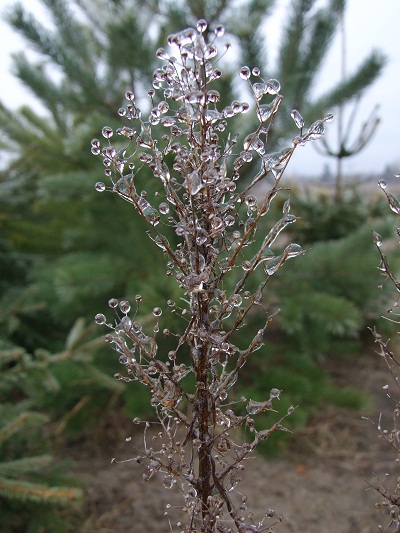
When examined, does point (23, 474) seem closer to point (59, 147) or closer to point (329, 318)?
point (329, 318)

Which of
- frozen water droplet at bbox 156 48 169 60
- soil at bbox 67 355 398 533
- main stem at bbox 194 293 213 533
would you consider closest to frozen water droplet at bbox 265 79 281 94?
frozen water droplet at bbox 156 48 169 60

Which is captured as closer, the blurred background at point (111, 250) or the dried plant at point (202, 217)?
the dried plant at point (202, 217)

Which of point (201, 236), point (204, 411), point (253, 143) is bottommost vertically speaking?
point (204, 411)

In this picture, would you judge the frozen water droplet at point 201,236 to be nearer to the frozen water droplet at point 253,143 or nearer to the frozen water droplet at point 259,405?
the frozen water droplet at point 253,143

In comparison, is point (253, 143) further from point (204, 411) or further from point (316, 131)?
point (204, 411)

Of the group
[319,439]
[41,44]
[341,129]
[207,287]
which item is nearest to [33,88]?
[41,44]

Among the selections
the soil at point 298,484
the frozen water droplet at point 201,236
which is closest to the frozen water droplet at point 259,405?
the frozen water droplet at point 201,236

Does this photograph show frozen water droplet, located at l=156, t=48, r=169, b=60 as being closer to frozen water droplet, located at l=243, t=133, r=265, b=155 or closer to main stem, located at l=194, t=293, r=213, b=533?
frozen water droplet, located at l=243, t=133, r=265, b=155

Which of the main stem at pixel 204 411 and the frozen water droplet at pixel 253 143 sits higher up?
the frozen water droplet at pixel 253 143

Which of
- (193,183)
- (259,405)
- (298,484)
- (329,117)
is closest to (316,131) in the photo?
(329,117)
